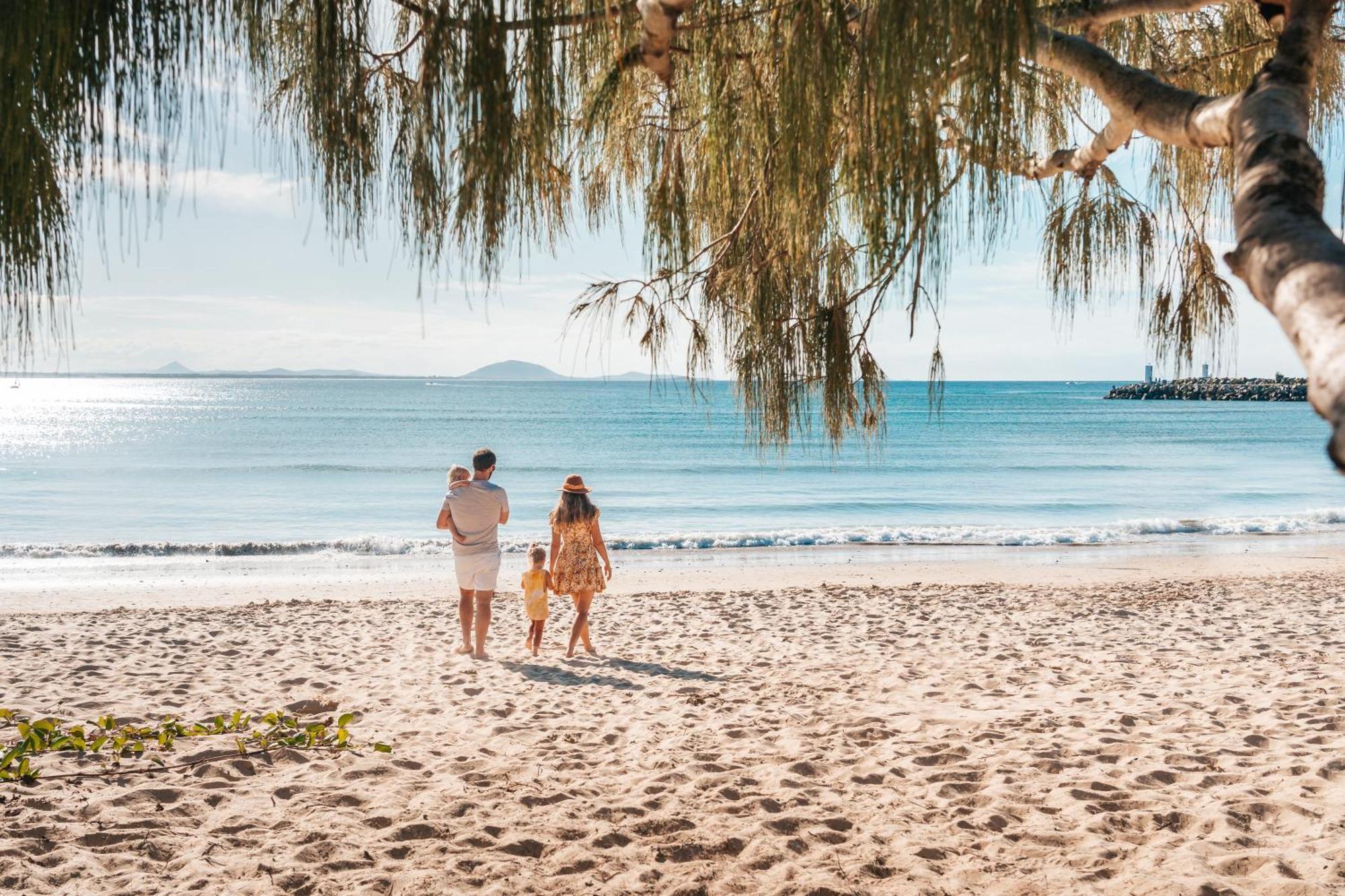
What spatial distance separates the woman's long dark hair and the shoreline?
16.2 ft

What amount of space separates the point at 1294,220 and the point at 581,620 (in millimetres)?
7024

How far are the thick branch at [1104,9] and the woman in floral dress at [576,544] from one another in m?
5.41

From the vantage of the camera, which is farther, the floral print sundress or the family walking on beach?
the floral print sundress

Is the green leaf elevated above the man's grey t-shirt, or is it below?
below

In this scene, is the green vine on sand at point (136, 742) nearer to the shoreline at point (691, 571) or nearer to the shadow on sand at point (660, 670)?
the shadow on sand at point (660, 670)

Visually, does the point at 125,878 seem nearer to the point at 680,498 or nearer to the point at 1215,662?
the point at 1215,662

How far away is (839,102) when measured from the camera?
2.00m

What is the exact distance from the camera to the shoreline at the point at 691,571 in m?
13.0

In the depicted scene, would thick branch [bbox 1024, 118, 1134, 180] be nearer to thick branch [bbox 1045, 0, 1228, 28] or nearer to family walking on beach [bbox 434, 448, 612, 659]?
thick branch [bbox 1045, 0, 1228, 28]

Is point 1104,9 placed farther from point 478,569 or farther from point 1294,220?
point 478,569

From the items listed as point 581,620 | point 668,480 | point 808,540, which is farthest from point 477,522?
point 668,480

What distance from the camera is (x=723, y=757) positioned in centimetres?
527

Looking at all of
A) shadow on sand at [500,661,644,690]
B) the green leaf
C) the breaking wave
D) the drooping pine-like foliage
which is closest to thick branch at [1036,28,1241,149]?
the drooping pine-like foliage

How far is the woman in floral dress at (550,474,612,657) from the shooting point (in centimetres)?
745
